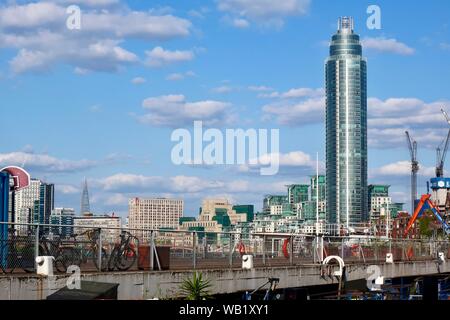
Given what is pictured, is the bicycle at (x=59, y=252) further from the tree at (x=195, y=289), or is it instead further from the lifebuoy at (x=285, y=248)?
the lifebuoy at (x=285, y=248)

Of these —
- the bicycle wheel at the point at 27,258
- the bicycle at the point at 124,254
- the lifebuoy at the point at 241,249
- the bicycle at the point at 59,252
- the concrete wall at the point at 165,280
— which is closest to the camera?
the concrete wall at the point at 165,280

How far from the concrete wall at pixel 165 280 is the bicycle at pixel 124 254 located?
1.02 metres

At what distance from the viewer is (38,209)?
9750 cm

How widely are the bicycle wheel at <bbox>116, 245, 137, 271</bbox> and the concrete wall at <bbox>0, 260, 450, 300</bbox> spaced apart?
101cm

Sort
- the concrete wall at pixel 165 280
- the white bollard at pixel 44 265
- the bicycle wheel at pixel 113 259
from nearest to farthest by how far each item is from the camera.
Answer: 1. the concrete wall at pixel 165 280
2. the white bollard at pixel 44 265
3. the bicycle wheel at pixel 113 259

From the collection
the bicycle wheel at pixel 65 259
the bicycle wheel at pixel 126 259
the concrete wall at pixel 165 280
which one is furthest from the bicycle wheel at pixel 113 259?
the bicycle wheel at pixel 65 259

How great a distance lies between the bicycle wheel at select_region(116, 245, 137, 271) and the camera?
24859mm

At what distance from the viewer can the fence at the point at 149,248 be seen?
22.0 metres

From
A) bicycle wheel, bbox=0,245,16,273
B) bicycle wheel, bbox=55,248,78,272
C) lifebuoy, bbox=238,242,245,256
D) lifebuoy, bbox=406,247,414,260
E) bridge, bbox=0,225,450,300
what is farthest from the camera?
lifebuoy, bbox=406,247,414,260

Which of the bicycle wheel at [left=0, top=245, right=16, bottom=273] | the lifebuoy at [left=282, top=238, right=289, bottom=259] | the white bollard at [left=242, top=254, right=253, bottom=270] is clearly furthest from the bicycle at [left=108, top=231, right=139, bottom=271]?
the lifebuoy at [left=282, top=238, right=289, bottom=259]

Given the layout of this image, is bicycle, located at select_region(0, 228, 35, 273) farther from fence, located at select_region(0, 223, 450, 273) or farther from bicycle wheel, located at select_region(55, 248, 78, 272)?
bicycle wheel, located at select_region(55, 248, 78, 272)
